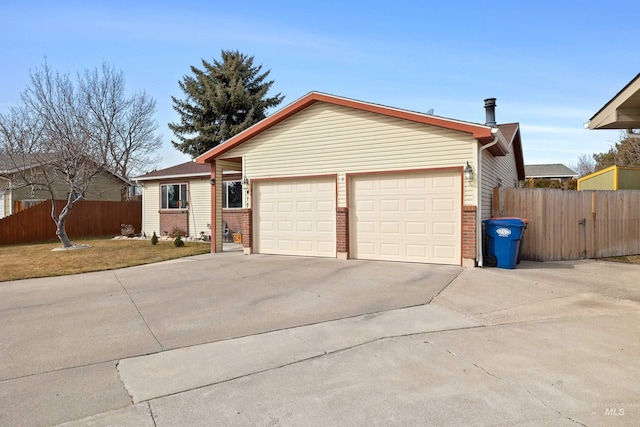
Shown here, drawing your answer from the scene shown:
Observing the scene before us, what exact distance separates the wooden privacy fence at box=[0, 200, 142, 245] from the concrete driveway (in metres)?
12.7

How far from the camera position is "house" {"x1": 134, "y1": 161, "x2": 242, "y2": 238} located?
17.6 m

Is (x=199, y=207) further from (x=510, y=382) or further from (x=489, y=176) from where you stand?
(x=510, y=382)

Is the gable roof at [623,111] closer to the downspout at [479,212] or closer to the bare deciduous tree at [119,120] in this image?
the downspout at [479,212]

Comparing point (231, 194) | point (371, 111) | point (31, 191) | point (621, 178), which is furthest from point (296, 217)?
point (31, 191)

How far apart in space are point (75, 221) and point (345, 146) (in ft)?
56.3

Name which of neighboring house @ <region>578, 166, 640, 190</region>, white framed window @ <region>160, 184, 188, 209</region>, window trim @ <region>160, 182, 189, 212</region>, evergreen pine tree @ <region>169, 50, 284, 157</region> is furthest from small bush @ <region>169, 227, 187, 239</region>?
neighboring house @ <region>578, 166, 640, 190</region>

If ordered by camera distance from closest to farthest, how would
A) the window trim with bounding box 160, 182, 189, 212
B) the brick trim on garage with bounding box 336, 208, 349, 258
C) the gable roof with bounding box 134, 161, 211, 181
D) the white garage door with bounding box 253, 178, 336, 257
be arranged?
the brick trim on garage with bounding box 336, 208, 349, 258 < the white garage door with bounding box 253, 178, 336, 257 < the gable roof with bounding box 134, 161, 211, 181 < the window trim with bounding box 160, 182, 189, 212

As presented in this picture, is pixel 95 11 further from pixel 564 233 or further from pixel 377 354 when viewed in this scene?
pixel 564 233

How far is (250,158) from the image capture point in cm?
1210

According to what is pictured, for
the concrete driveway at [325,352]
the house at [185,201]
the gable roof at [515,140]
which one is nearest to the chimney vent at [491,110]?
the gable roof at [515,140]

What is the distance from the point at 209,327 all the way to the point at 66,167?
13094mm

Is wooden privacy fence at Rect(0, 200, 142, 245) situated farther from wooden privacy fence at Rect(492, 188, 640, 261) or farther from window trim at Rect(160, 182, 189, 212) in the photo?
wooden privacy fence at Rect(492, 188, 640, 261)

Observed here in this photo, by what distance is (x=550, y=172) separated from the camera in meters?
37.7

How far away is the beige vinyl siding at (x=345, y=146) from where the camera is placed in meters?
9.41
